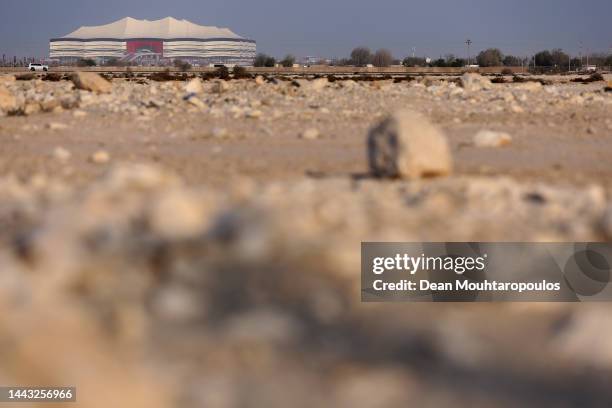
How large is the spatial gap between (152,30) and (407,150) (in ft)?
443

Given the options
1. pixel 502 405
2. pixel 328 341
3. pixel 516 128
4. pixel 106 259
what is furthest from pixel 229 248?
pixel 516 128

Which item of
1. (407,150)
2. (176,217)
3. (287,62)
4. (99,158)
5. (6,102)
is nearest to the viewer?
(176,217)

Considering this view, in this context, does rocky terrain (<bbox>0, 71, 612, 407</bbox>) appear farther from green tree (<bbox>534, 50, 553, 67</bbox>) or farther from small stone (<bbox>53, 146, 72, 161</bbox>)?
green tree (<bbox>534, 50, 553, 67</bbox>)

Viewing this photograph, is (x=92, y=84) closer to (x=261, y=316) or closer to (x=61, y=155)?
(x=61, y=155)

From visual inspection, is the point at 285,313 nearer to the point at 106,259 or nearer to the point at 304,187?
the point at 106,259

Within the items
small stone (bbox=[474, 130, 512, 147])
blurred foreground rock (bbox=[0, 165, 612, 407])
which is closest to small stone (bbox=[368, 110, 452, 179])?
blurred foreground rock (bbox=[0, 165, 612, 407])

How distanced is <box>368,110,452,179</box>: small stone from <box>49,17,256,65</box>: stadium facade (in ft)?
368

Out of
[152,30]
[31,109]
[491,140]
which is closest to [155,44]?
[152,30]

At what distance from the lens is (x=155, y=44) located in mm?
124625

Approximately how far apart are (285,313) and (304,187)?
1.12 m

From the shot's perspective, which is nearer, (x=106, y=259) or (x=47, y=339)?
(x=47, y=339)

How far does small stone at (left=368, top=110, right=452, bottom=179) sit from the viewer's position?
396 cm

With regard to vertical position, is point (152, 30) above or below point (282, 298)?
above

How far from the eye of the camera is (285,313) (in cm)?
231
